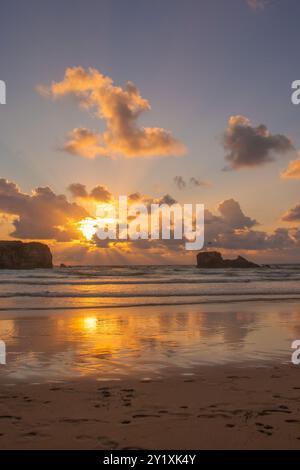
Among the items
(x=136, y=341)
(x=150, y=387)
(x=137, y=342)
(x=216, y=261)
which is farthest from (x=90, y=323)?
(x=216, y=261)

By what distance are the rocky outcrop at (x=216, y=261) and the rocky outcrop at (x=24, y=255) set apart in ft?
145

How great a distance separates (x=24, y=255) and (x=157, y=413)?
375 ft

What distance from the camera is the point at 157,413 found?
631 cm

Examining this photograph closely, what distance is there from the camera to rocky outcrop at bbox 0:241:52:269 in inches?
4382

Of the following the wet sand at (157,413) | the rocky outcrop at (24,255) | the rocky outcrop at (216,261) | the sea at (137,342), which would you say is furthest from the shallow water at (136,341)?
the rocky outcrop at (216,261)

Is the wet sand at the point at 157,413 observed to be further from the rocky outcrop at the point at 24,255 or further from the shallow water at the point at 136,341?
the rocky outcrop at the point at 24,255

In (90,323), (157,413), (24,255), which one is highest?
(24,255)

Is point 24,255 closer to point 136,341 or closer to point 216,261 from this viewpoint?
point 216,261

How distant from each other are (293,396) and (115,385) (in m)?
3.12

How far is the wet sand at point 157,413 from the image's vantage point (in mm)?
5312

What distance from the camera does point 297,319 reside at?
1797 centimetres

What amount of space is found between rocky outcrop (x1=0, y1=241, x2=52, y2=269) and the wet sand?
108m

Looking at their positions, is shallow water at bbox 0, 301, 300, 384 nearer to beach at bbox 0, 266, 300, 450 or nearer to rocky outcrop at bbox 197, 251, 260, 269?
beach at bbox 0, 266, 300, 450
